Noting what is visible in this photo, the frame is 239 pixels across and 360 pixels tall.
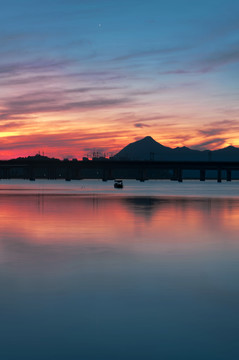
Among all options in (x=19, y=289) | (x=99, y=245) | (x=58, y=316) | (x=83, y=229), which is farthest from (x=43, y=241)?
(x=58, y=316)

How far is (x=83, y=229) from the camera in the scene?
35750mm

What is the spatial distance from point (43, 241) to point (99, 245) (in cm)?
342

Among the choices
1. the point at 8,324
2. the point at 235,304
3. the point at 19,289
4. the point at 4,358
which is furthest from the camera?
the point at 19,289

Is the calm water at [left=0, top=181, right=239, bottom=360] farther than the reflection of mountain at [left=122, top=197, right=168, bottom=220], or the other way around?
the reflection of mountain at [left=122, top=197, right=168, bottom=220]

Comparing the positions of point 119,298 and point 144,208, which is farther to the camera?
point 144,208

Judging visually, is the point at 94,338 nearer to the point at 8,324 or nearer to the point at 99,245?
the point at 8,324

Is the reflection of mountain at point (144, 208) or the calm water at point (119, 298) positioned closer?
the calm water at point (119, 298)

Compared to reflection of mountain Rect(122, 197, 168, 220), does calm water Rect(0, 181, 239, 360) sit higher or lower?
higher

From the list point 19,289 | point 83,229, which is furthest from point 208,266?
point 83,229

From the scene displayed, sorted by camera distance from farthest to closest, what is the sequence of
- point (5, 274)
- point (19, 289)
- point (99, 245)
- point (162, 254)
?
point (99, 245), point (162, 254), point (5, 274), point (19, 289)

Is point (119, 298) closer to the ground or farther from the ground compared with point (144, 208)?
farther from the ground

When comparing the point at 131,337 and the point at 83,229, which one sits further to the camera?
the point at 83,229

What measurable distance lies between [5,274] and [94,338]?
8609 mm

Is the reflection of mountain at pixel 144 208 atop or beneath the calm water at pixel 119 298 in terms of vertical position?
beneath
